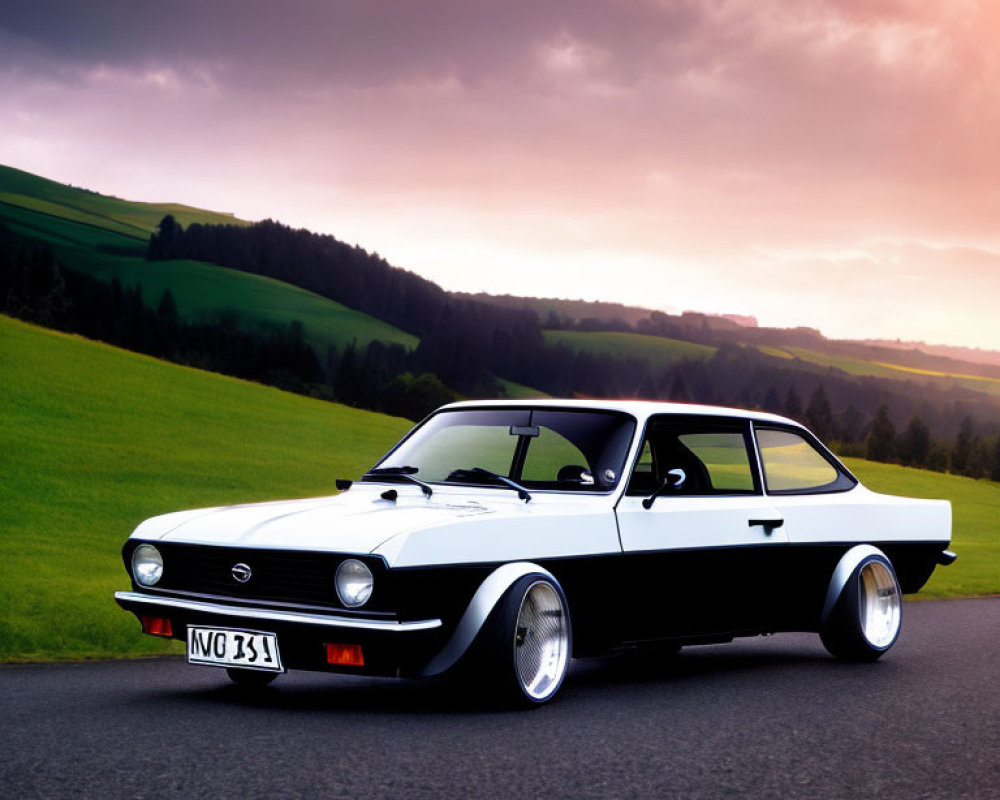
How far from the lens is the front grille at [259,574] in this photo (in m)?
6.48

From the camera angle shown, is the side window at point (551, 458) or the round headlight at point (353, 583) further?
the side window at point (551, 458)

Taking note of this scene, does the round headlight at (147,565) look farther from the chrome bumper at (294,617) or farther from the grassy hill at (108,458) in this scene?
the grassy hill at (108,458)

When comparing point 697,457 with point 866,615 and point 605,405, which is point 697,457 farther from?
point 866,615

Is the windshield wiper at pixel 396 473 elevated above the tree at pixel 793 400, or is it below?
above

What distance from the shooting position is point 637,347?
635 ft

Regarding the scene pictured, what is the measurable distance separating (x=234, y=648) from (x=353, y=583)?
0.75 metres

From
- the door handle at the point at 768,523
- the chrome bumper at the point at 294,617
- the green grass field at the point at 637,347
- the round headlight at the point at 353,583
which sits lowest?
the chrome bumper at the point at 294,617

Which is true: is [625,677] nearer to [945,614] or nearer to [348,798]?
[348,798]

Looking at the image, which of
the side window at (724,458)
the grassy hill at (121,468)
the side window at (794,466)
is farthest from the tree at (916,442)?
the side window at (724,458)

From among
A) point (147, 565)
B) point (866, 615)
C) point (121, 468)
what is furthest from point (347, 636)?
point (121, 468)

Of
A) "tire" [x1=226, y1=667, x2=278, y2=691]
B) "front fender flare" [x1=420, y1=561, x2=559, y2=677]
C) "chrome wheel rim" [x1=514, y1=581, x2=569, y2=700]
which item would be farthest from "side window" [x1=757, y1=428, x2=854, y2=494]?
"tire" [x1=226, y1=667, x2=278, y2=691]

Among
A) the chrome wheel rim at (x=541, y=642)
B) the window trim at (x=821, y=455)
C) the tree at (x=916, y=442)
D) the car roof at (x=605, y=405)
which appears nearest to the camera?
the chrome wheel rim at (x=541, y=642)

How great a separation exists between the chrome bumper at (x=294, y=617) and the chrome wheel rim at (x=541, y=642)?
0.59m

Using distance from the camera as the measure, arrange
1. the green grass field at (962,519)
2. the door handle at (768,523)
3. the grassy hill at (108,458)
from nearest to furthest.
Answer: the door handle at (768,523), the grassy hill at (108,458), the green grass field at (962,519)
